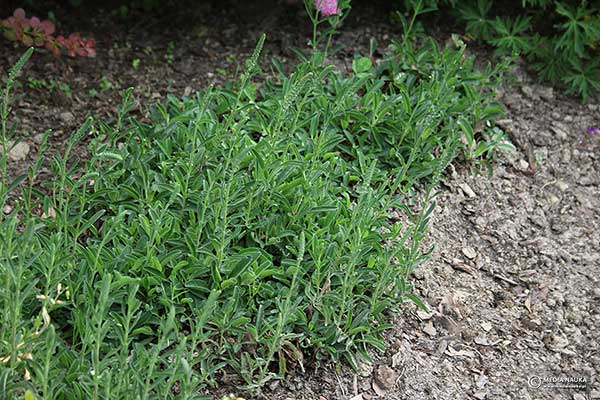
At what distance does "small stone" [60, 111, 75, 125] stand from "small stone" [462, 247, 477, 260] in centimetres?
197

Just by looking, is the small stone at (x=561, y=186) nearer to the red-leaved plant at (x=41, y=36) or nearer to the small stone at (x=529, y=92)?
the small stone at (x=529, y=92)

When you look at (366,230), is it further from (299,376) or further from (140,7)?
(140,7)

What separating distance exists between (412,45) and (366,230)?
173cm

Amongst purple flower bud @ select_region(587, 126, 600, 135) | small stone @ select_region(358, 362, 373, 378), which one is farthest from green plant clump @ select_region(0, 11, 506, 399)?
purple flower bud @ select_region(587, 126, 600, 135)

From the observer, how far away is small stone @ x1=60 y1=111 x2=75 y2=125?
408 cm

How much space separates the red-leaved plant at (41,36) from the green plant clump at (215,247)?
70 centimetres

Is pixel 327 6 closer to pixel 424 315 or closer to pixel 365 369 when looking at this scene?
pixel 424 315

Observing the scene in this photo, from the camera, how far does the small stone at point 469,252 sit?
374 cm

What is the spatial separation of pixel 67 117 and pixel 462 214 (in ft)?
6.42

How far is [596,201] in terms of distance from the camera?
4.18 meters

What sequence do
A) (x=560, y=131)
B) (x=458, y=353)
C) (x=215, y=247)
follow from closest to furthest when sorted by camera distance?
(x=215, y=247)
(x=458, y=353)
(x=560, y=131)

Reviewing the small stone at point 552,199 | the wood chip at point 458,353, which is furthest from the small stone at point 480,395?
the small stone at point 552,199

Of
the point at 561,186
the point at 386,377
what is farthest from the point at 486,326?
the point at 561,186

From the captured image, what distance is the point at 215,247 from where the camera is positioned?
3.05 metres
